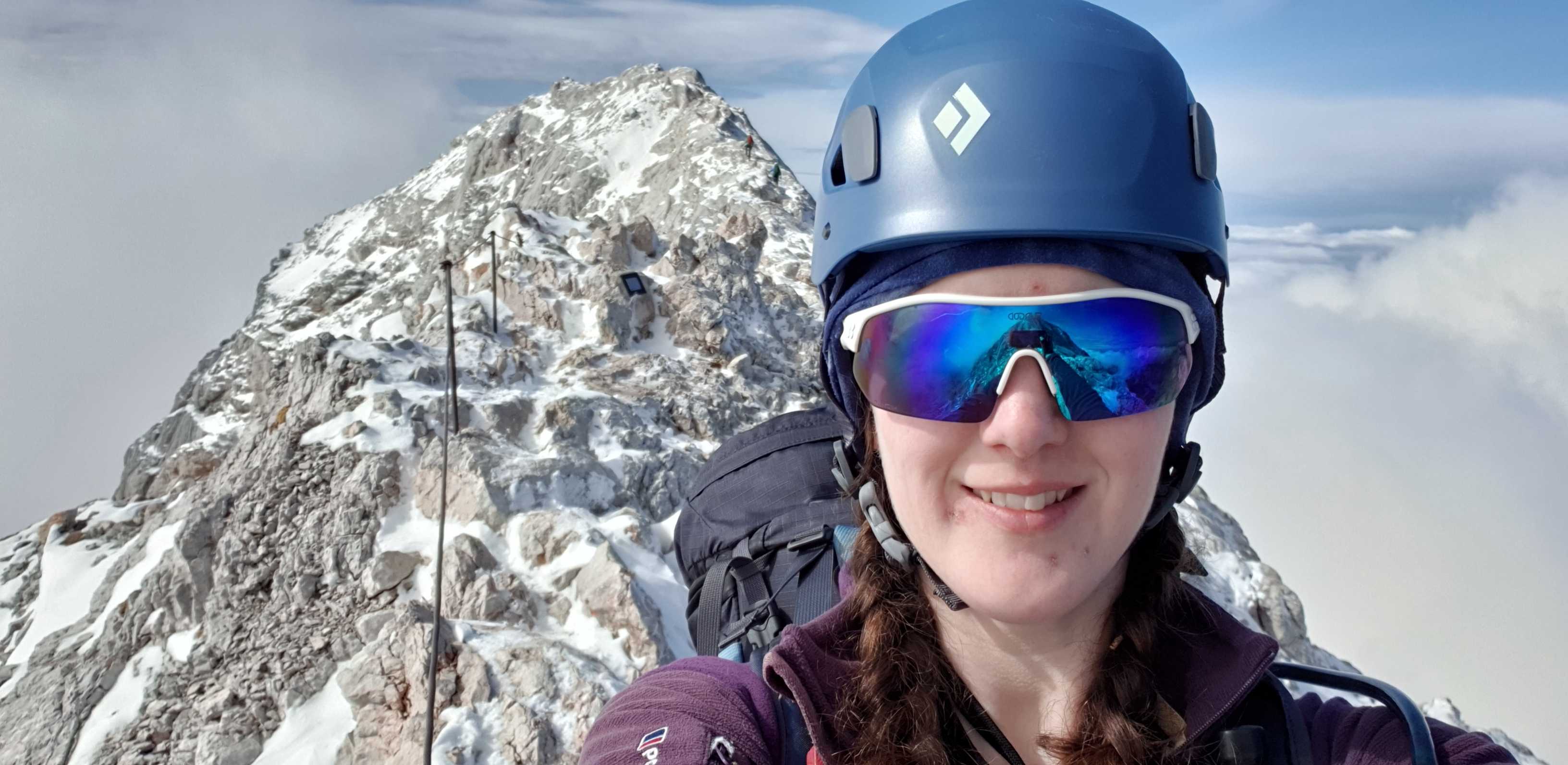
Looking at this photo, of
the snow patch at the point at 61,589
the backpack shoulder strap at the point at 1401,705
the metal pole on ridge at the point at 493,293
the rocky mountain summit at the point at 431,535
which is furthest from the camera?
the metal pole on ridge at the point at 493,293

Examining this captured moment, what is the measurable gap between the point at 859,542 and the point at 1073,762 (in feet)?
2.29

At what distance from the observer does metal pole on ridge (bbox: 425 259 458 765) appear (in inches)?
317

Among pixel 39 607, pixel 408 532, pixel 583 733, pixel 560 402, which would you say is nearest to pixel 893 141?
pixel 583 733

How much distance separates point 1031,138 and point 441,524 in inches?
384

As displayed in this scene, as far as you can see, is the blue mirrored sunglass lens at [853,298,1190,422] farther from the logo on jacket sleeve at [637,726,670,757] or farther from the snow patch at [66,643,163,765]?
the snow patch at [66,643,163,765]

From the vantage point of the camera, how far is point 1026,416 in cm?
168

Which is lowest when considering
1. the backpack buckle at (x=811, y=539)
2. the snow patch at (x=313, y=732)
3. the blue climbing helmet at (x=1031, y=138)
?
the snow patch at (x=313, y=732)

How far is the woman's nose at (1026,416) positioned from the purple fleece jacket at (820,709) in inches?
23.2

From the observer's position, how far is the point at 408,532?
37.8 feet

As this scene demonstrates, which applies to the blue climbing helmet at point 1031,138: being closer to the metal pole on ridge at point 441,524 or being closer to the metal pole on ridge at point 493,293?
the metal pole on ridge at point 441,524

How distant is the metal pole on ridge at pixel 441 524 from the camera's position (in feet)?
26.4

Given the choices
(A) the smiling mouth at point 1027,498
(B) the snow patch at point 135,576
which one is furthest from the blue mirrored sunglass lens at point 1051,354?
(B) the snow patch at point 135,576

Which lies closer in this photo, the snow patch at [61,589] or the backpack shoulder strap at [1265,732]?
the backpack shoulder strap at [1265,732]

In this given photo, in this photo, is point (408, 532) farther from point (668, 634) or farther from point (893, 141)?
point (893, 141)
